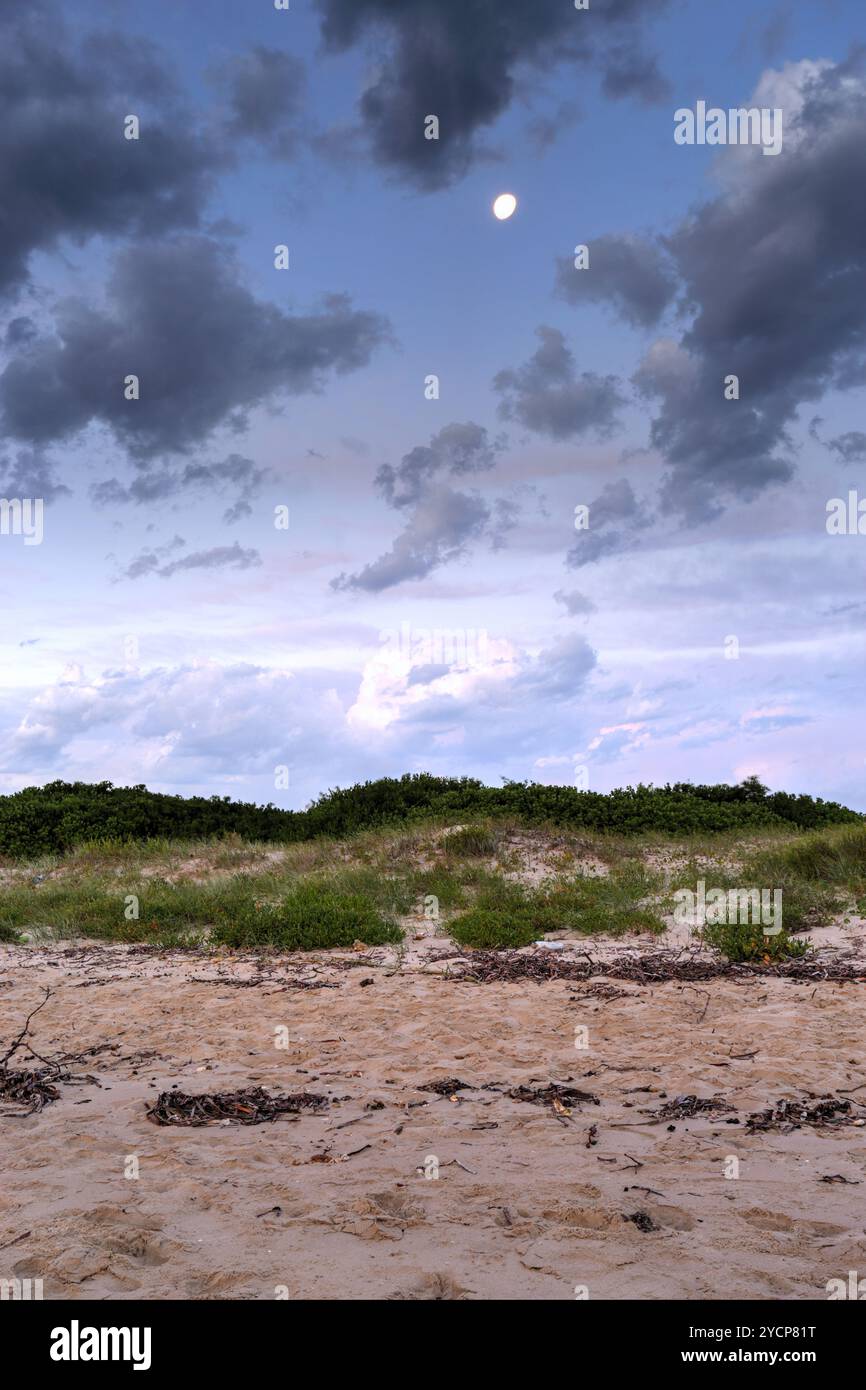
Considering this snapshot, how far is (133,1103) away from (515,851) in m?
12.1

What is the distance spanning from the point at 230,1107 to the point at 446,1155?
1864 mm

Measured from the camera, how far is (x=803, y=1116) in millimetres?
6602

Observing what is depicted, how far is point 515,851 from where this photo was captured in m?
18.6

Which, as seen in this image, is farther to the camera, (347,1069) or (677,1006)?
(677,1006)

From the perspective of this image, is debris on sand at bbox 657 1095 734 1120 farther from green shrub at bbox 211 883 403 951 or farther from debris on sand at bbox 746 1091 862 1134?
green shrub at bbox 211 883 403 951

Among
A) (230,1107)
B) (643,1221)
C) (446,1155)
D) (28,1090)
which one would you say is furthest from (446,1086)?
(28,1090)

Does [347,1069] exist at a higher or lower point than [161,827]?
lower

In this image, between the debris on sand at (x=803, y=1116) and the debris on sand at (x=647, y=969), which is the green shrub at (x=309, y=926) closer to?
the debris on sand at (x=647, y=969)

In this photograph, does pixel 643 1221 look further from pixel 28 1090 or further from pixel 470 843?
pixel 470 843

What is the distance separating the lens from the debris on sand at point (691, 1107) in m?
6.63

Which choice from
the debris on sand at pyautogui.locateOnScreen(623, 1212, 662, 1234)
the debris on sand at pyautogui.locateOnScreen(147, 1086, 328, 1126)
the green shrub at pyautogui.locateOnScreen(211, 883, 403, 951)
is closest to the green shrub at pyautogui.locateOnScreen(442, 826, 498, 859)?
the green shrub at pyautogui.locateOnScreen(211, 883, 403, 951)

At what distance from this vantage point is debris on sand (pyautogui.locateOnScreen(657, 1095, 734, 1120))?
6629mm
